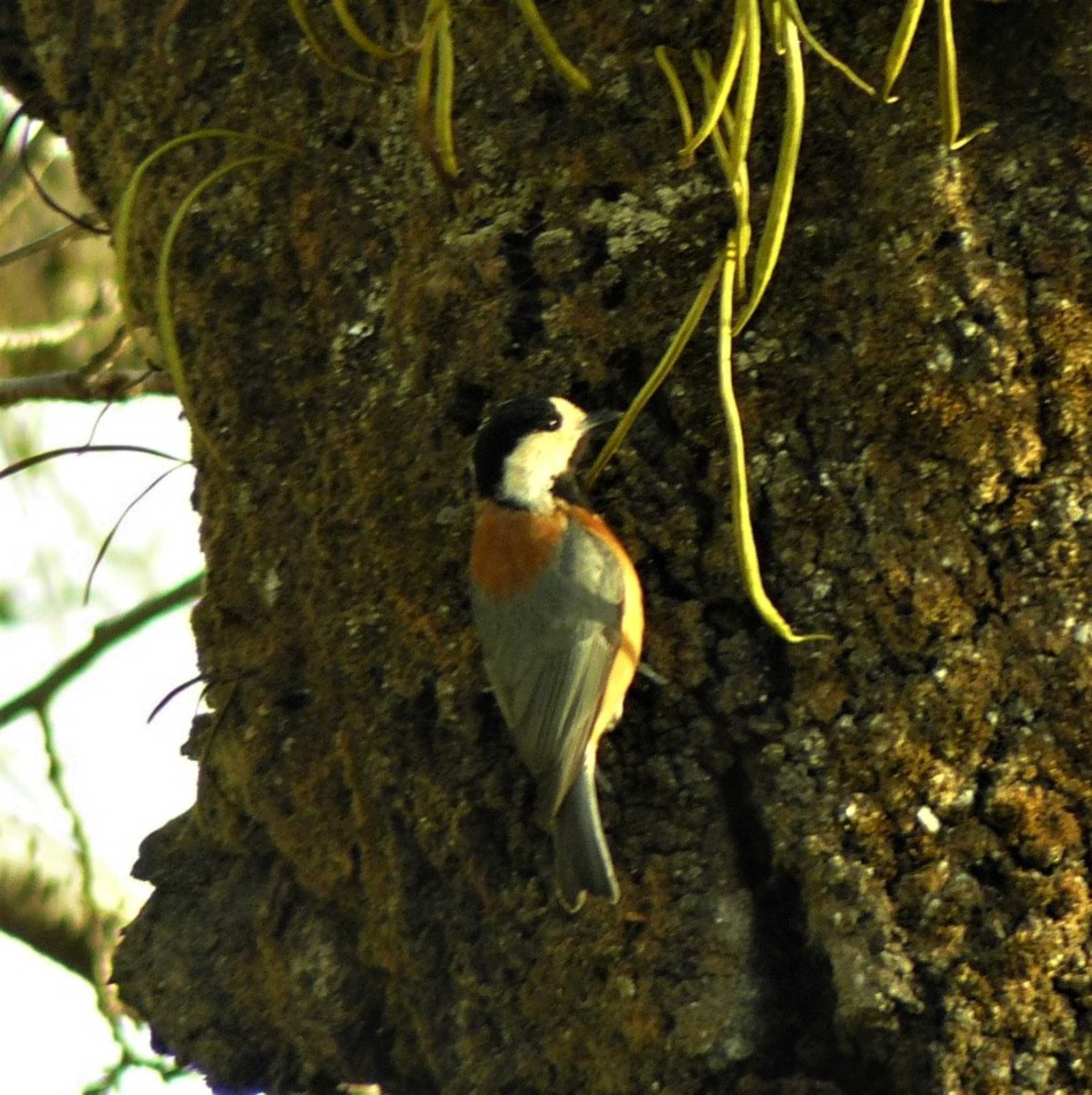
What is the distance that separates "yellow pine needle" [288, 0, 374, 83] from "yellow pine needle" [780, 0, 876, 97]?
25.2 inches

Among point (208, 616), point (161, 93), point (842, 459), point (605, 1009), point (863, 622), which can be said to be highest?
point (161, 93)

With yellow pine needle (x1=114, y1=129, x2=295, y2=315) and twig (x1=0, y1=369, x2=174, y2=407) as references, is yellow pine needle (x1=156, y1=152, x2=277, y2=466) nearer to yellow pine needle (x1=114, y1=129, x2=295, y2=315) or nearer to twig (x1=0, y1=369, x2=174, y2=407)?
yellow pine needle (x1=114, y1=129, x2=295, y2=315)

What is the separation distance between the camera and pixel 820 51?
6.34 feet

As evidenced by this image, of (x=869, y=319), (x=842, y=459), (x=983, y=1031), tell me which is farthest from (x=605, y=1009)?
(x=869, y=319)

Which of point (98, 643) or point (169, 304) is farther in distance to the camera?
point (98, 643)

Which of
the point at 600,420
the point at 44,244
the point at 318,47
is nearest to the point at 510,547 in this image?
the point at 600,420

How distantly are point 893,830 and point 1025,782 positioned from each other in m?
0.16

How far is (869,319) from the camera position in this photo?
6.64 feet

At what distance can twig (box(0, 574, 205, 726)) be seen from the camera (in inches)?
139

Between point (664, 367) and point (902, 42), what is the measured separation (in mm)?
487

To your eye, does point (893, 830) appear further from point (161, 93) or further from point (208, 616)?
point (161, 93)

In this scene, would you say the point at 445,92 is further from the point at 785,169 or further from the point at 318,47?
the point at 785,169

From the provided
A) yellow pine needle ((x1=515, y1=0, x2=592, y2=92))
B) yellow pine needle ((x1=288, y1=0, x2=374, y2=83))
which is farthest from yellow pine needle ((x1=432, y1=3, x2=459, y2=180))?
yellow pine needle ((x1=288, y1=0, x2=374, y2=83))

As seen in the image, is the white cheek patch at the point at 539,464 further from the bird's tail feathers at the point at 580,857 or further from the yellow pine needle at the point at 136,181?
the yellow pine needle at the point at 136,181
